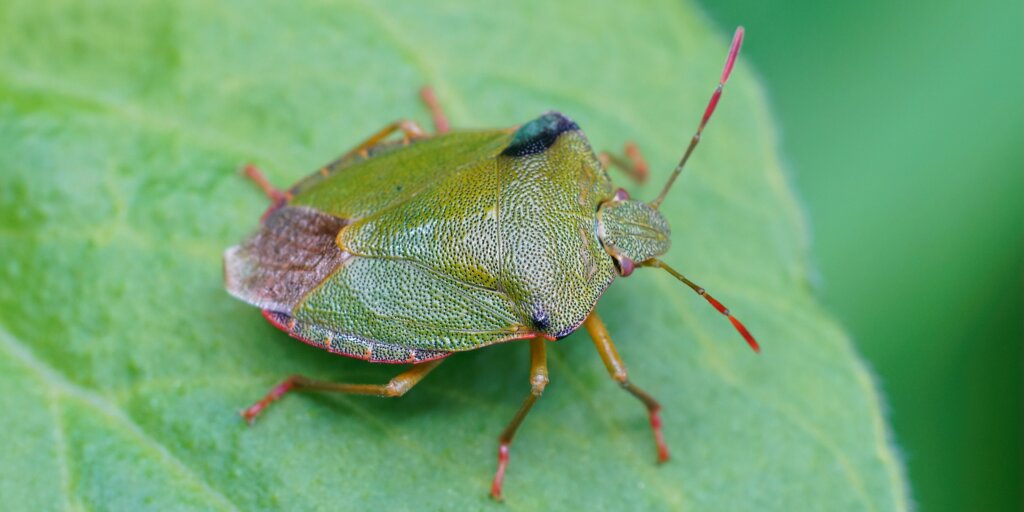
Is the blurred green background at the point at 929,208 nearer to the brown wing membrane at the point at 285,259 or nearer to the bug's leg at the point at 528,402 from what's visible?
the bug's leg at the point at 528,402

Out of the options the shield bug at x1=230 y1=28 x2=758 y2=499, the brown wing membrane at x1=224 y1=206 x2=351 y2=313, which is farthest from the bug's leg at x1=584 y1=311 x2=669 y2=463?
the brown wing membrane at x1=224 y1=206 x2=351 y2=313

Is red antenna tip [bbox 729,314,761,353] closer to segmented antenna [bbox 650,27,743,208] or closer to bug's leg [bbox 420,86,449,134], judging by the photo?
segmented antenna [bbox 650,27,743,208]

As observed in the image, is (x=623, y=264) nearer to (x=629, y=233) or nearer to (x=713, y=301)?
(x=629, y=233)

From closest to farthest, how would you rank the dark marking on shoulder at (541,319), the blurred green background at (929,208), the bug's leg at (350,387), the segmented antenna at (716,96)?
the dark marking on shoulder at (541,319), the bug's leg at (350,387), the segmented antenna at (716,96), the blurred green background at (929,208)

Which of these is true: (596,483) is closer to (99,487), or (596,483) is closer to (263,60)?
(99,487)

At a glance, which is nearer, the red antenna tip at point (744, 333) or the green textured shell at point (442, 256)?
the green textured shell at point (442, 256)

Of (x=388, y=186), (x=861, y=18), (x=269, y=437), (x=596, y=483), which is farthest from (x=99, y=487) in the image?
(x=861, y=18)

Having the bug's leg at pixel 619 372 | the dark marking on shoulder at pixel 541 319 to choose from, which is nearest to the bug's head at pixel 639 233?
the bug's leg at pixel 619 372
